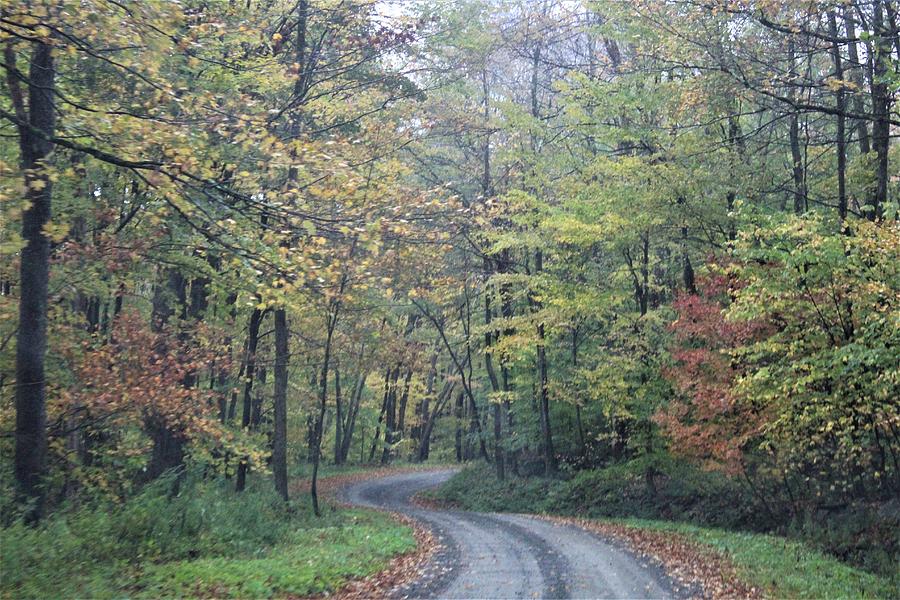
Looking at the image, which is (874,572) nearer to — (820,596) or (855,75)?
(820,596)

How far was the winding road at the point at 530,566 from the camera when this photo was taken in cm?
978

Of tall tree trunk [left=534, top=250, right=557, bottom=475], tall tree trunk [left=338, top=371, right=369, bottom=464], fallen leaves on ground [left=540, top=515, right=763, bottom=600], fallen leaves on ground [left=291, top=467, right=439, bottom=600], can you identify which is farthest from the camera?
tall tree trunk [left=338, top=371, right=369, bottom=464]

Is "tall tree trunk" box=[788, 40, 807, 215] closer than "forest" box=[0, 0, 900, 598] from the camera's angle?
No

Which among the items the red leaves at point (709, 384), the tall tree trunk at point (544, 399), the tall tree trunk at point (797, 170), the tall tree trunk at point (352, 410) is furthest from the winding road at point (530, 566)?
the tall tree trunk at point (352, 410)

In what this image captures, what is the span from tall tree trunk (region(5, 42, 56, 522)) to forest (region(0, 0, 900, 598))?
0.04 meters

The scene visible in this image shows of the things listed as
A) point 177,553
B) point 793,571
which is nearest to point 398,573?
point 177,553

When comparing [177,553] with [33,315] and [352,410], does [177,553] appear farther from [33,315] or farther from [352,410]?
[352,410]

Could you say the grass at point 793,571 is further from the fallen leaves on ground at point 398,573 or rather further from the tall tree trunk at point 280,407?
the tall tree trunk at point 280,407

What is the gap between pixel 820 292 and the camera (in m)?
12.5

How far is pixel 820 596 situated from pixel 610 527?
744 cm

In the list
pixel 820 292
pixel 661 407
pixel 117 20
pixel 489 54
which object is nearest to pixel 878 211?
pixel 820 292

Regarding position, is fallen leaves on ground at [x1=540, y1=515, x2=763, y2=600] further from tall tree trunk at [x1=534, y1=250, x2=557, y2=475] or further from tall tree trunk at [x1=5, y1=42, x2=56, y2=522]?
tall tree trunk at [x1=5, y1=42, x2=56, y2=522]

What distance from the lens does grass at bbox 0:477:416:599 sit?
784 centimetres

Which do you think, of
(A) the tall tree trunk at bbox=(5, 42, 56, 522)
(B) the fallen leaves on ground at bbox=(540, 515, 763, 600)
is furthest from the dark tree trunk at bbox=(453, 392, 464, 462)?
(A) the tall tree trunk at bbox=(5, 42, 56, 522)
